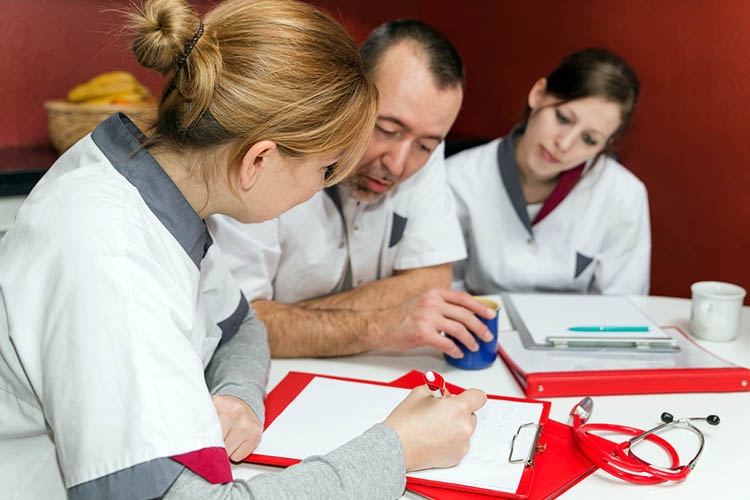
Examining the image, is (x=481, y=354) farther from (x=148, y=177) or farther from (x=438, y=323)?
(x=148, y=177)

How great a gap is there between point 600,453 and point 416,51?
889 millimetres

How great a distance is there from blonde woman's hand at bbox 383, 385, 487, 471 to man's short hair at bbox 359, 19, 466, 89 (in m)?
0.74

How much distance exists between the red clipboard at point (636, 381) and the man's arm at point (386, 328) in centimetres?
13

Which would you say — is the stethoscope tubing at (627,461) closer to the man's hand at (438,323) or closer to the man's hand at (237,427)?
the man's hand at (438,323)

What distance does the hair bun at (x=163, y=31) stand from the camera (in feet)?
2.78

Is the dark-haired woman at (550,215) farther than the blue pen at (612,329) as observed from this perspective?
Yes

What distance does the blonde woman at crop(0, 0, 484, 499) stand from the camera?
0.67 metres

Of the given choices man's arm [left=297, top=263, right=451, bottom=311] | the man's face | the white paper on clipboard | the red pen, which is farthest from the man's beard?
the red pen

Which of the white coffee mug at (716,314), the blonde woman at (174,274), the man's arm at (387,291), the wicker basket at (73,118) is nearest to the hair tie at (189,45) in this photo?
the blonde woman at (174,274)

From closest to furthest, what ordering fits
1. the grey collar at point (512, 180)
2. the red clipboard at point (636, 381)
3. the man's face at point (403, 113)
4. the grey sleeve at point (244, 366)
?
the grey sleeve at point (244, 366) → the red clipboard at point (636, 381) → the man's face at point (403, 113) → the grey collar at point (512, 180)

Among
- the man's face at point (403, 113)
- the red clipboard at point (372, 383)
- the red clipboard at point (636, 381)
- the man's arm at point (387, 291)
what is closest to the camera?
the red clipboard at point (372, 383)

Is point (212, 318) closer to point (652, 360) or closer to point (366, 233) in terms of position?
point (366, 233)

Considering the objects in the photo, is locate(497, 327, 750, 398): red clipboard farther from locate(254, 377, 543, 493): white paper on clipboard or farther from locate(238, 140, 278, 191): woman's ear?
locate(238, 140, 278, 191): woman's ear

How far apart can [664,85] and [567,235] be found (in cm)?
69
